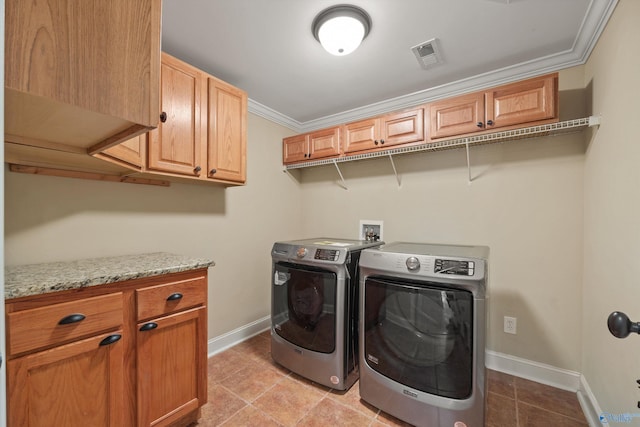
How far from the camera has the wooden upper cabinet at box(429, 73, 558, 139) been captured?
1660mm

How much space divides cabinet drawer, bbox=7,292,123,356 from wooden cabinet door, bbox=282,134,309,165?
2005 millimetres

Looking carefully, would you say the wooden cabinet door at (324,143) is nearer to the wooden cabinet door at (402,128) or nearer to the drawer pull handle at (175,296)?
the wooden cabinet door at (402,128)

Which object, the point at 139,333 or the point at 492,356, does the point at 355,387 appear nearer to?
the point at 492,356

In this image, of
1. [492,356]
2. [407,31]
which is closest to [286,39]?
[407,31]

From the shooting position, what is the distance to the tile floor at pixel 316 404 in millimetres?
1530

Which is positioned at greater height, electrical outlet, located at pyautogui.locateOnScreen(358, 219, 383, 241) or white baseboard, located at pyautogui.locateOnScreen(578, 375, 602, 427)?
electrical outlet, located at pyautogui.locateOnScreen(358, 219, 383, 241)

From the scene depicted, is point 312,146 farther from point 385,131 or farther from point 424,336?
point 424,336

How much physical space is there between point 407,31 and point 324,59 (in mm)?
581

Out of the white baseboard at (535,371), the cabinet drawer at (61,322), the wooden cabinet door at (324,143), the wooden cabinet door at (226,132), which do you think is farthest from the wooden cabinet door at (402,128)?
the cabinet drawer at (61,322)

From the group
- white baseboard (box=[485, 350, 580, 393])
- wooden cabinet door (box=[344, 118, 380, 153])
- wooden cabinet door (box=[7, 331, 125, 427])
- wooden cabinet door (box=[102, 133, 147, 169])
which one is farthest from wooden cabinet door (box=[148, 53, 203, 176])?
white baseboard (box=[485, 350, 580, 393])

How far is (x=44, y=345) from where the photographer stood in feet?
3.24

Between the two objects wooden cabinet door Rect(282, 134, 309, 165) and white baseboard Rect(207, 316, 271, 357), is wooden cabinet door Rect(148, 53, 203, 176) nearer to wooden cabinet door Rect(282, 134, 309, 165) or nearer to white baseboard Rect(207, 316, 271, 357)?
wooden cabinet door Rect(282, 134, 309, 165)

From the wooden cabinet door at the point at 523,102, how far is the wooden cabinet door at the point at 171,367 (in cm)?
230

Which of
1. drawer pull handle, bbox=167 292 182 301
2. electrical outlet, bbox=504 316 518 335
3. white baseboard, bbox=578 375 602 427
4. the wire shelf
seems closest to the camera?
drawer pull handle, bbox=167 292 182 301
